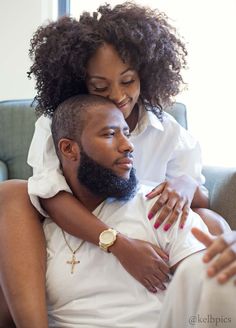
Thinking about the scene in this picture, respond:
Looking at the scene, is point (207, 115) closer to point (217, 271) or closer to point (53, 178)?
point (53, 178)

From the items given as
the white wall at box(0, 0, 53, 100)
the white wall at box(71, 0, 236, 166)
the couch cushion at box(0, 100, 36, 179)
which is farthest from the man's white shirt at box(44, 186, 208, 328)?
the white wall at box(0, 0, 53, 100)

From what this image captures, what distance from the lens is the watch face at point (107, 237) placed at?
3.64ft

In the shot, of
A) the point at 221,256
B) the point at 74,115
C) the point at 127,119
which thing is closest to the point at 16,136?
the point at 127,119

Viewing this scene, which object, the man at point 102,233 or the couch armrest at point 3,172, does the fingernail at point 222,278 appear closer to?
the man at point 102,233

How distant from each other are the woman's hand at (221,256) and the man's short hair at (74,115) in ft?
1.81

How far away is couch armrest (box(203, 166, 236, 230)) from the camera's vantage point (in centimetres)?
153

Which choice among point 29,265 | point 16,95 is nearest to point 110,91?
point 29,265

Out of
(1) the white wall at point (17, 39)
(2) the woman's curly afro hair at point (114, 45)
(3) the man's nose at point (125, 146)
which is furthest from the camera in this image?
(1) the white wall at point (17, 39)

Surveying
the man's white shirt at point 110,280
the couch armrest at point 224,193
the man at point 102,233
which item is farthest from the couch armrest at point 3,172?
the couch armrest at point 224,193

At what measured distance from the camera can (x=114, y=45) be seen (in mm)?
1308

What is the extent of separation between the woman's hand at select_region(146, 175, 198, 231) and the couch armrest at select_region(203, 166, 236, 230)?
0.29 m

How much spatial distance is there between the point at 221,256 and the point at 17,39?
6.82 feet

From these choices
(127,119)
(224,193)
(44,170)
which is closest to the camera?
(44,170)

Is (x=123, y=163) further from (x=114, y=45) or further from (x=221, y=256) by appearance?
(x=221, y=256)
